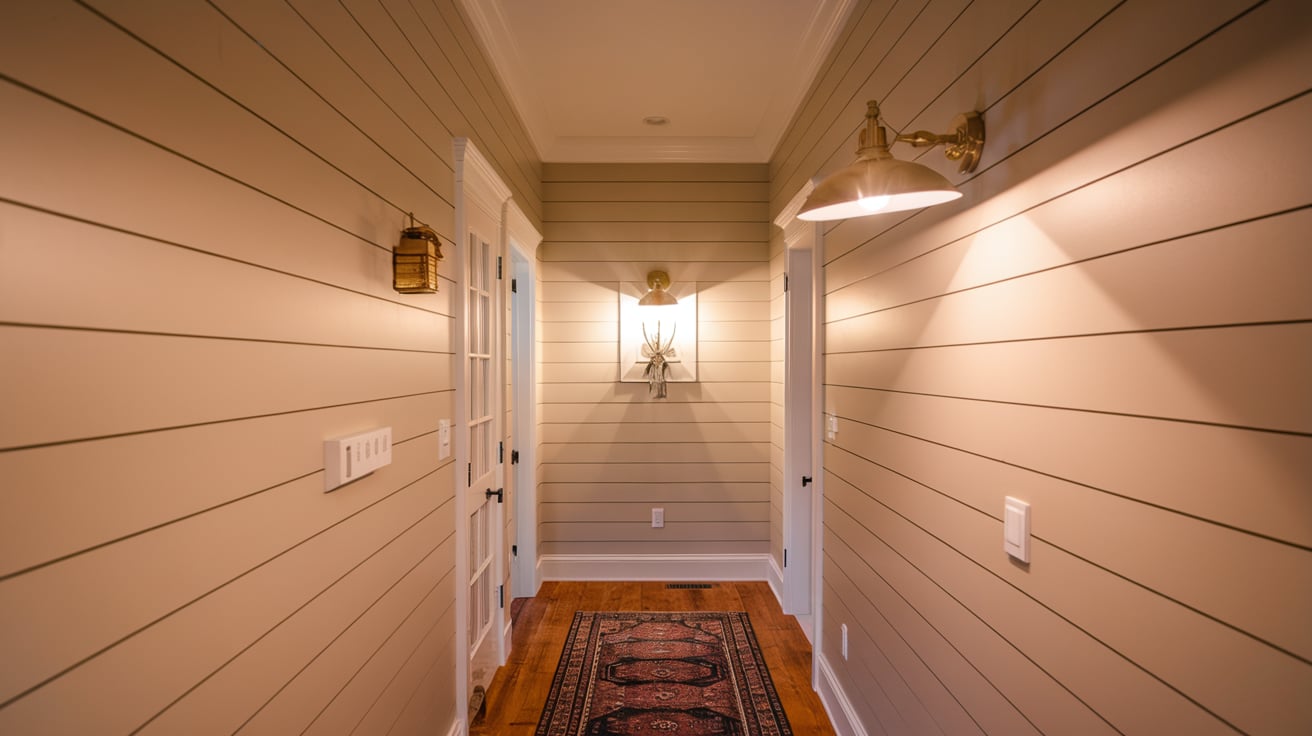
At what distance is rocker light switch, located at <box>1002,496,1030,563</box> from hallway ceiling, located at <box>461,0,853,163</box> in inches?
78.4

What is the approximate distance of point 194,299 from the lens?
900 mm

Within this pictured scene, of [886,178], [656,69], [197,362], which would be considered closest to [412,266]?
[197,362]

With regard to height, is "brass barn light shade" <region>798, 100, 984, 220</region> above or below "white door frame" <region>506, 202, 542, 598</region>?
above

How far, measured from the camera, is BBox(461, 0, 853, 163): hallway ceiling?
2.54 meters

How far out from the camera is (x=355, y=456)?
1.41 metres

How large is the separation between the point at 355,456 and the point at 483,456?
133 cm

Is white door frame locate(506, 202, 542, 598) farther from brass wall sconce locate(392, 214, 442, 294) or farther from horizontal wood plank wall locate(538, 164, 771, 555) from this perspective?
brass wall sconce locate(392, 214, 442, 294)

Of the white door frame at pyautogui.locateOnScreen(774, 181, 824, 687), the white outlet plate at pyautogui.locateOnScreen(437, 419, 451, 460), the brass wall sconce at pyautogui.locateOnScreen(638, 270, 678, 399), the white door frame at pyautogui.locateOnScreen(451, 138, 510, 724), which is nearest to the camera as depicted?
the white outlet plate at pyautogui.locateOnScreen(437, 419, 451, 460)

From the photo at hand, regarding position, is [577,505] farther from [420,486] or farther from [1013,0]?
[1013,0]

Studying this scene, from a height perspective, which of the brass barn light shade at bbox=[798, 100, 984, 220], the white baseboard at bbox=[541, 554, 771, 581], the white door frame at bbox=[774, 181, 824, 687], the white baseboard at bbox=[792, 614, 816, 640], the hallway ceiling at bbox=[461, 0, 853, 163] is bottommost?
the white baseboard at bbox=[792, 614, 816, 640]

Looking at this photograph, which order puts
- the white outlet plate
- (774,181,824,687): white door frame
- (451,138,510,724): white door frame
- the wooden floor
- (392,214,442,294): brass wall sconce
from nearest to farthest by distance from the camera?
(392,214,442,294): brass wall sconce
the white outlet plate
(451,138,510,724): white door frame
the wooden floor
(774,181,824,687): white door frame

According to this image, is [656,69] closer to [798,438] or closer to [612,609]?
[798,438]

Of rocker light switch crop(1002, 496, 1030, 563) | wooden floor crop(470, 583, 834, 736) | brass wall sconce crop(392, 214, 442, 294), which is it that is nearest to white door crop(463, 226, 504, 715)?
wooden floor crop(470, 583, 834, 736)

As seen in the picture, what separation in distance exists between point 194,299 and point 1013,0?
1.63m
